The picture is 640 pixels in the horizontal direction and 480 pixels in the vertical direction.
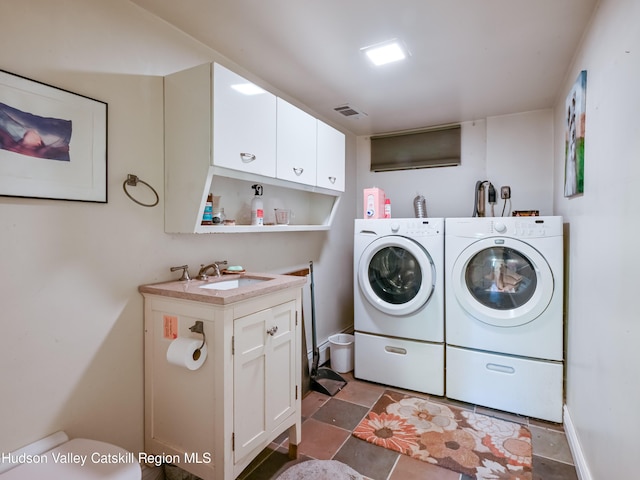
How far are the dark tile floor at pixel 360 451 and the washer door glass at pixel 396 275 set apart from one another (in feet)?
2.50

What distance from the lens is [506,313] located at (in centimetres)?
230

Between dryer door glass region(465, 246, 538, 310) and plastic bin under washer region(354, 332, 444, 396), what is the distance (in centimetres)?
52

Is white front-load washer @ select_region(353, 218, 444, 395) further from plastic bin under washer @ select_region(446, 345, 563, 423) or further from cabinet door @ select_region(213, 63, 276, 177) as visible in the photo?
cabinet door @ select_region(213, 63, 276, 177)

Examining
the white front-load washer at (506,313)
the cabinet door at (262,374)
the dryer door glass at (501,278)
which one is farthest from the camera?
the dryer door glass at (501,278)

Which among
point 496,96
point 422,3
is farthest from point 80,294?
point 496,96

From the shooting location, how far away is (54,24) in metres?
1.32

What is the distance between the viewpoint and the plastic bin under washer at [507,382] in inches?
Answer: 86.9

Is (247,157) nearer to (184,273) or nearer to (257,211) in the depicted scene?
(257,211)

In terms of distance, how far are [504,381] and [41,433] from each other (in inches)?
101

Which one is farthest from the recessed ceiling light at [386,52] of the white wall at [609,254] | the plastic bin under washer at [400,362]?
the plastic bin under washer at [400,362]

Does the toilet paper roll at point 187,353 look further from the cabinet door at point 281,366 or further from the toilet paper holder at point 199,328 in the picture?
the cabinet door at point 281,366

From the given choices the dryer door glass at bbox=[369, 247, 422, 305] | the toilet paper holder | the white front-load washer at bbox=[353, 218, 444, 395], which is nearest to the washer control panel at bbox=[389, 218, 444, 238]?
the white front-load washer at bbox=[353, 218, 444, 395]

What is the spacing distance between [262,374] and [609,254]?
1.59m

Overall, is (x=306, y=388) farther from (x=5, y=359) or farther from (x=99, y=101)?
(x=99, y=101)
